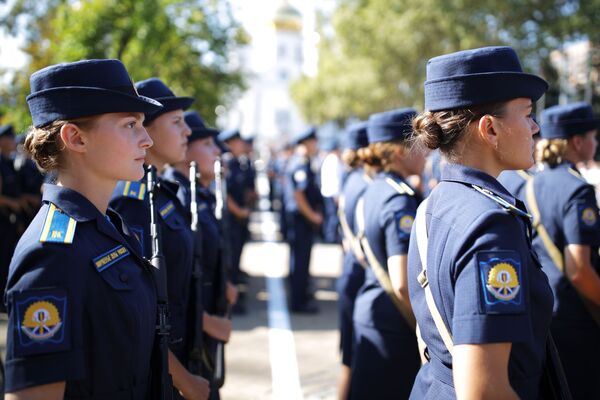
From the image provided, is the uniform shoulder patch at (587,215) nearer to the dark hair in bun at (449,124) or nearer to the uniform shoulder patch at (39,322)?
the dark hair in bun at (449,124)

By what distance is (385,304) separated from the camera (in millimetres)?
3656

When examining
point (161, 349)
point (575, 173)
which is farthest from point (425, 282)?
point (575, 173)

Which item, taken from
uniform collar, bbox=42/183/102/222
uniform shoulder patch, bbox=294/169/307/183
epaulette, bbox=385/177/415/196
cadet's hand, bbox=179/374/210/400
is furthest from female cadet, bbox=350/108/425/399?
uniform shoulder patch, bbox=294/169/307/183

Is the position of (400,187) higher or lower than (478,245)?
higher

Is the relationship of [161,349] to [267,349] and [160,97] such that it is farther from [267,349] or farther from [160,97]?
[267,349]

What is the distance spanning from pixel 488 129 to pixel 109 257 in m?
1.31

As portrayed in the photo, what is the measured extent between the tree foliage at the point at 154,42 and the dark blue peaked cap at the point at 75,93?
5.03 meters

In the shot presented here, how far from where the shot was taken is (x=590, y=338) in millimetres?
3592

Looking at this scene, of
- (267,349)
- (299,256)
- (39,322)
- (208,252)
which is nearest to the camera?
(39,322)

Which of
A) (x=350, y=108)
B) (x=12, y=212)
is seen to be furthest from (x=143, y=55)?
(x=350, y=108)

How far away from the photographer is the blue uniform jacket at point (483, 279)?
1806 millimetres

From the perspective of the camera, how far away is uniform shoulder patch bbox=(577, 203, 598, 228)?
3.44 metres

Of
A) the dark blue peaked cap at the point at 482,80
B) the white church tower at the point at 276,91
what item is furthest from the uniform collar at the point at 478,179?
the white church tower at the point at 276,91

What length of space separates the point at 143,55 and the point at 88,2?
→ 1.00 metres
